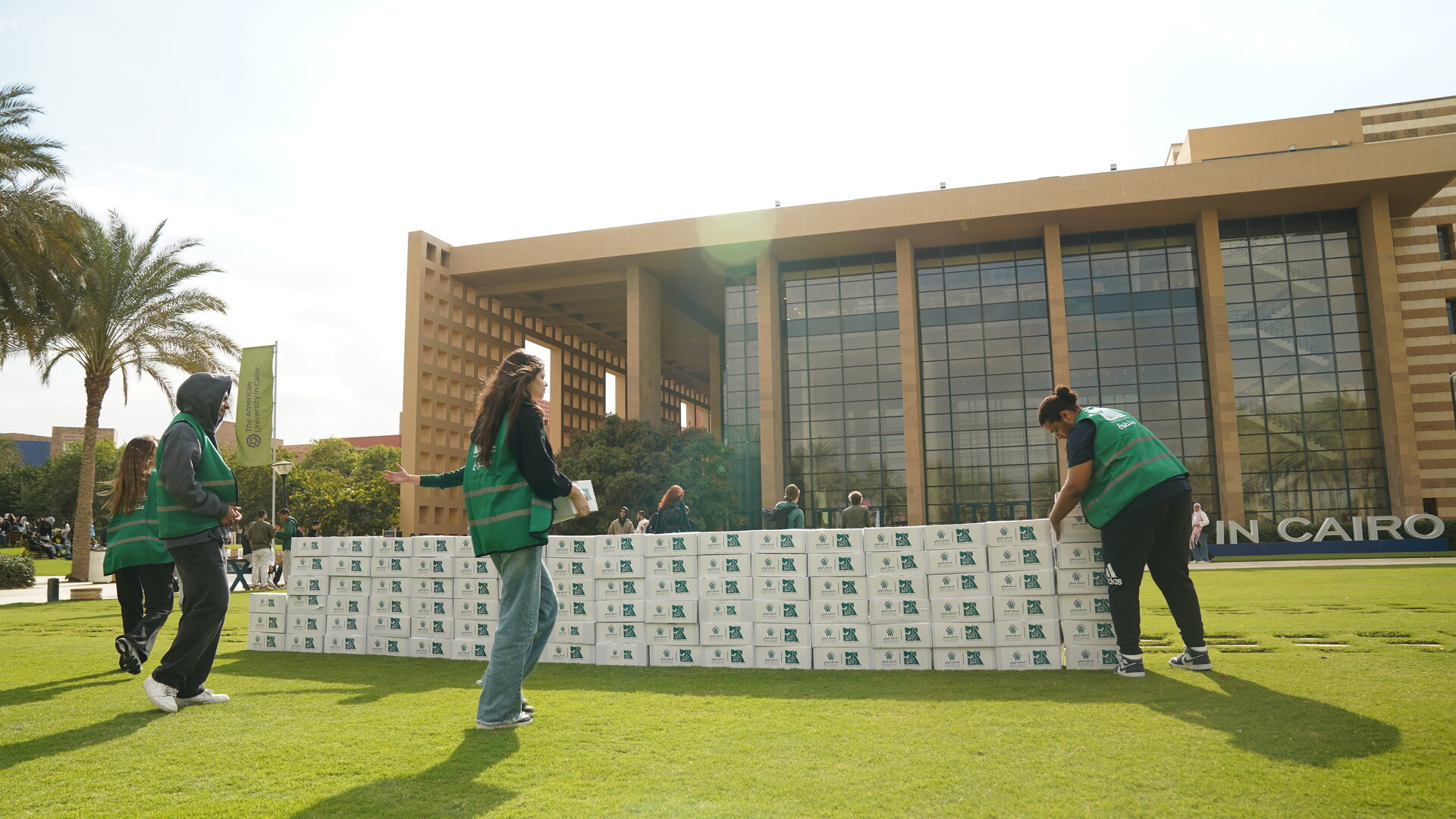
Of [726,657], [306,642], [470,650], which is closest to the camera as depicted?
[726,657]

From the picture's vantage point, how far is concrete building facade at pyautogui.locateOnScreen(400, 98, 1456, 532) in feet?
105

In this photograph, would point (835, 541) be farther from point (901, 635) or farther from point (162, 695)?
point (162, 695)

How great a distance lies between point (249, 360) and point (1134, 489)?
2490 centimetres

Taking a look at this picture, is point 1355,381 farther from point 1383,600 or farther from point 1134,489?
point 1134,489

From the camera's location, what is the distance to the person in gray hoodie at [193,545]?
5.03 meters

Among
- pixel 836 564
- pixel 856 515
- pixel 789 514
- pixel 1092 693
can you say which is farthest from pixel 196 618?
pixel 856 515

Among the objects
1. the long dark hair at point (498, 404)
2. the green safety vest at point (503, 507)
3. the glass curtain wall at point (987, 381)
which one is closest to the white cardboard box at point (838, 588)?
the green safety vest at point (503, 507)

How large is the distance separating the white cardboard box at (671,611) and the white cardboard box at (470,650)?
1501 mm

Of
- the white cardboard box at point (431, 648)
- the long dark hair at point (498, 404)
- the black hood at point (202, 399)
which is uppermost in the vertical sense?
the black hood at point (202, 399)

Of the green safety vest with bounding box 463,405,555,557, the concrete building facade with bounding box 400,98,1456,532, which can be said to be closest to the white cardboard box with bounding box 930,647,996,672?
the green safety vest with bounding box 463,405,555,557

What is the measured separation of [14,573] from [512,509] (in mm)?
23430

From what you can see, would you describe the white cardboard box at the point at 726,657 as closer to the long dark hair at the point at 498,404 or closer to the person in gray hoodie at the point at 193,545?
the long dark hair at the point at 498,404

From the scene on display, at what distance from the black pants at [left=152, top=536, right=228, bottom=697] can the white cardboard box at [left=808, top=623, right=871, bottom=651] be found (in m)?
3.97

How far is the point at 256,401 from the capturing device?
24.2 m
